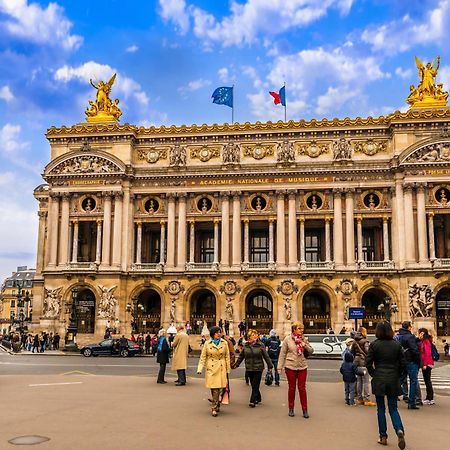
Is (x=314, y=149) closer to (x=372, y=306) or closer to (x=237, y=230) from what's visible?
(x=237, y=230)

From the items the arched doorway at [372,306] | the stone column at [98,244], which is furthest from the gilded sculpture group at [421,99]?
the arched doorway at [372,306]

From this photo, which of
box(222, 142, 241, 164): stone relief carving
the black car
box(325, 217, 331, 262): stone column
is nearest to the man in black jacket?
the black car

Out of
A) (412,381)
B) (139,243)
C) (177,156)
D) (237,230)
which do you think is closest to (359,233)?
(237,230)

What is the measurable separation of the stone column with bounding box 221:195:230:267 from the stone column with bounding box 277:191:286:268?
4.92 m

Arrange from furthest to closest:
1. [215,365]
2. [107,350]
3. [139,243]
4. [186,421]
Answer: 1. [139,243]
2. [107,350]
3. [215,365]
4. [186,421]

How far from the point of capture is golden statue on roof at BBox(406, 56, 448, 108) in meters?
58.3

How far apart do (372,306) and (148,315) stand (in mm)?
22304

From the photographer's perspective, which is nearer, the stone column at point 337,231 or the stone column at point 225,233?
the stone column at point 337,231

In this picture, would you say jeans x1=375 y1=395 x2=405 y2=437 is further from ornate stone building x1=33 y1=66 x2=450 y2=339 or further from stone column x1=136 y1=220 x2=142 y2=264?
stone column x1=136 y1=220 x2=142 y2=264

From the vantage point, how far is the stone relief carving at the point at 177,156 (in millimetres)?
60000

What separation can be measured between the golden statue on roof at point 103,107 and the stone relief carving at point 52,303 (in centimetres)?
1848

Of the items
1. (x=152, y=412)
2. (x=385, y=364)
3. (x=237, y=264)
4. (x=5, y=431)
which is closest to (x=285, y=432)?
(x=385, y=364)

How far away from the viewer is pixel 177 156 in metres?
60.1

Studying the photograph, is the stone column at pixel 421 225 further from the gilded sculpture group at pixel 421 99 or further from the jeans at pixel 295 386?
the jeans at pixel 295 386
